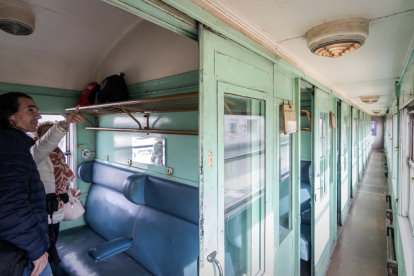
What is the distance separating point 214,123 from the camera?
1.05m

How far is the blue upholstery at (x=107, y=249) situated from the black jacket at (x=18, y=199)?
2.42ft

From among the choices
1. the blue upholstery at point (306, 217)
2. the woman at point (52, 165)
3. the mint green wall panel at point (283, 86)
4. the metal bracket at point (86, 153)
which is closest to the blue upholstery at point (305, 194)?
the blue upholstery at point (306, 217)

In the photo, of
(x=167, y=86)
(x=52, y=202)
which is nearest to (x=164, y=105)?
(x=167, y=86)

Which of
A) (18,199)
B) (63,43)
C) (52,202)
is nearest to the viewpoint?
(18,199)

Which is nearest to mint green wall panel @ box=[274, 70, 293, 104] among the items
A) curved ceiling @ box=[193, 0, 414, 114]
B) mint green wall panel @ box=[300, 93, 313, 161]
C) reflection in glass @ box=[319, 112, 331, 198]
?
curved ceiling @ box=[193, 0, 414, 114]

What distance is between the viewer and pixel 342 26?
4.20ft

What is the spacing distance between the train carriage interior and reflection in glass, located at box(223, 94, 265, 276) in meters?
0.01

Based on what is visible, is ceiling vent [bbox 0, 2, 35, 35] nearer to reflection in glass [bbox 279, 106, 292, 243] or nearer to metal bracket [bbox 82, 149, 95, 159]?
metal bracket [bbox 82, 149, 95, 159]

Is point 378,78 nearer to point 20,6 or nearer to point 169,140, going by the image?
point 169,140

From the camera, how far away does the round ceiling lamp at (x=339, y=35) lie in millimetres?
1269

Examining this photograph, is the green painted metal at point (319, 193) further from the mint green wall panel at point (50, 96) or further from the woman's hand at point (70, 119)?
the mint green wall panel at point (50, 96)

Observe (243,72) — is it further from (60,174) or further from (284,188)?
(60,174)

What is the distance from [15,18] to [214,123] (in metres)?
2.39

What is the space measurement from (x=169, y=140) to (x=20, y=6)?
6.49ft
